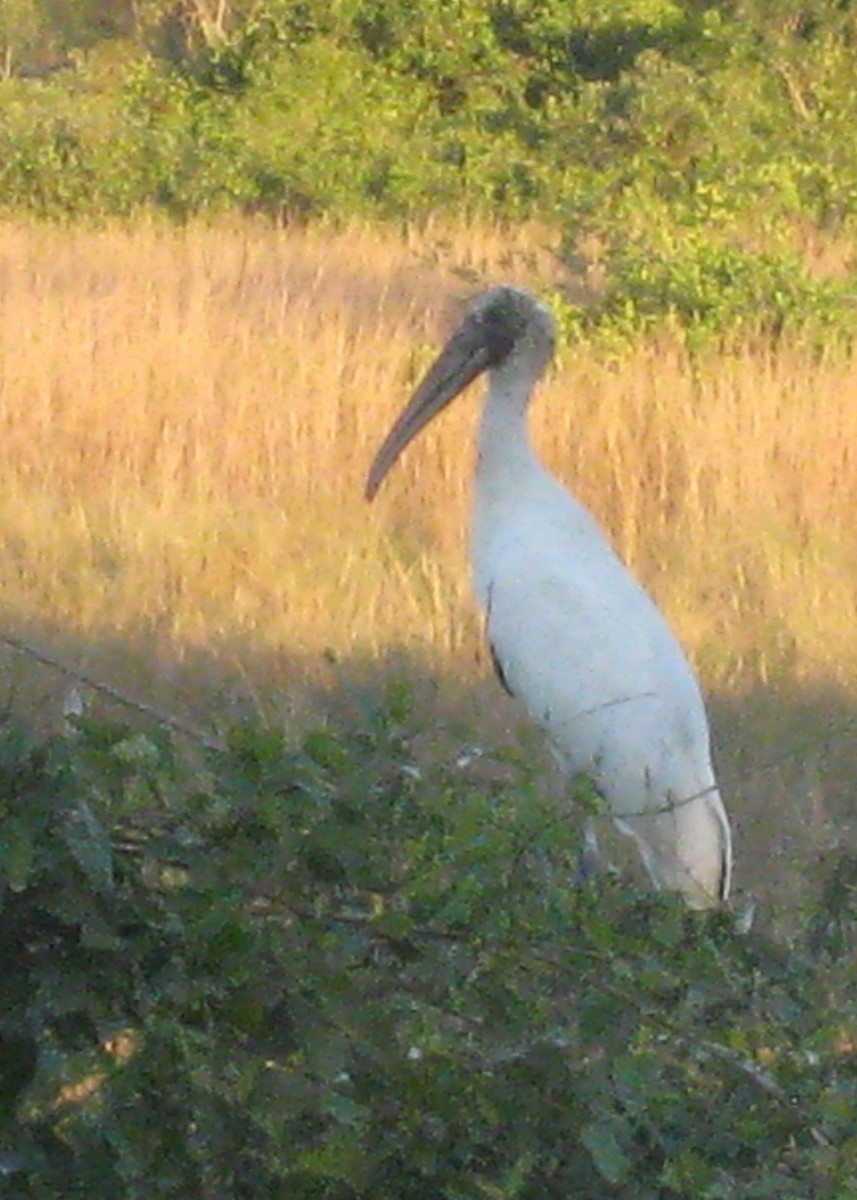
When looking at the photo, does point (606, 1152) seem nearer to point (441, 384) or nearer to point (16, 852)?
point (16, 852)

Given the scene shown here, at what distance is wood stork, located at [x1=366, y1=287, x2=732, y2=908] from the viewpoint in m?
4.46

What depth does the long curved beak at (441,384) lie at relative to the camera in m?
5.69

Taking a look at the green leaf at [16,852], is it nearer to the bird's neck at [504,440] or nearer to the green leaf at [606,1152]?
the green leaf at [606,1152]

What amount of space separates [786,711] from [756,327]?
3.98 m

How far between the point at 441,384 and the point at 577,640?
1.20m

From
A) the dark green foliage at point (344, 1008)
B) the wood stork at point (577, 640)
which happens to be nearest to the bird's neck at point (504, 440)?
the wood stork at point (577, 640)

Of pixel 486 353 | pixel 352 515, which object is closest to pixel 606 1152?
pixel 486 353

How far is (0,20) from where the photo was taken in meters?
21.8

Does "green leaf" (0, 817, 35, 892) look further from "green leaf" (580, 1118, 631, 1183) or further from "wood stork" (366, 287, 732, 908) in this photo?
"wood stork" (366, 287, 732, 908)

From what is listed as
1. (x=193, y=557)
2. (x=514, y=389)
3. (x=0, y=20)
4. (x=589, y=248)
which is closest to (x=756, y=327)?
(x=589, y=248)

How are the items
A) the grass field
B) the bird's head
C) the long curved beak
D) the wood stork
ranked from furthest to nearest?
the grass field, the long curved beak, the bird's head, the wood stork

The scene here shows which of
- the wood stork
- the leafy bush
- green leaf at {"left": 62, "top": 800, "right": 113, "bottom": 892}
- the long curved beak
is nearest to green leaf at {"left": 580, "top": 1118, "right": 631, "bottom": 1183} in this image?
green leaf at {"left": 62, "top": 800, "right": 113, "bottom": 892}

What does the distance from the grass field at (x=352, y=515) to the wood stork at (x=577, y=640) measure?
31 centimetres

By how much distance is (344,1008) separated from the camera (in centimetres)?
225
